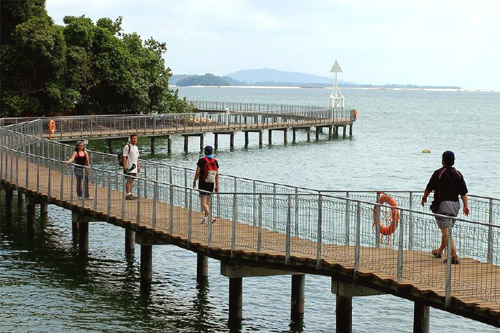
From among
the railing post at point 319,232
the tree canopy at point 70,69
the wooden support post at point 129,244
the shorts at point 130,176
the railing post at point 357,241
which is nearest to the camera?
the railing post at point 357,241

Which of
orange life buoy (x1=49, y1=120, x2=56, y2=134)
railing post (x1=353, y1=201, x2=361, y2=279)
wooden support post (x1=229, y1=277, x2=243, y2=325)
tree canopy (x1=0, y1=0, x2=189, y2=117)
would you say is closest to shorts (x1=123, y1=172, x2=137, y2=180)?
wooden support post (x1=229, y1=277, x2=243, y2=325)

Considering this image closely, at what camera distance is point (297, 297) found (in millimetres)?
23297

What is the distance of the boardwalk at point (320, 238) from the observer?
1689 cm

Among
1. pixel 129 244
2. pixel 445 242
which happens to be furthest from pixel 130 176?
pixel 445 242

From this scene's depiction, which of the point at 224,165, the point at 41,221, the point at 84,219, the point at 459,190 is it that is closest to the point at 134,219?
the point at 84,219

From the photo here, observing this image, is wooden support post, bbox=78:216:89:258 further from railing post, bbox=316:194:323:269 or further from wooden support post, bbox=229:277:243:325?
railing post, bbox=316:194:323:269

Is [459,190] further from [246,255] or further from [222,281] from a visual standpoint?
[222,281]

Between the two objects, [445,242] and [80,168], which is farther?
[80,168]

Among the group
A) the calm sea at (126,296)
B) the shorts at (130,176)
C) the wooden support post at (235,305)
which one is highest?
the shorts at (130,176)

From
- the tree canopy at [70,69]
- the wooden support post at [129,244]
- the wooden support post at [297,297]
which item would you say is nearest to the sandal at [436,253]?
the wooden support post at [297,297]

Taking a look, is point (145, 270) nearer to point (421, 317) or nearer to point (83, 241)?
point (83, 241)

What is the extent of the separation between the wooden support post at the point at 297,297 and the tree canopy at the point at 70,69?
4377 cm

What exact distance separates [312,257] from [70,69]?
5013cm

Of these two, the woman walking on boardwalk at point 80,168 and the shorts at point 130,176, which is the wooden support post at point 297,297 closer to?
the shorts at point 130,176
